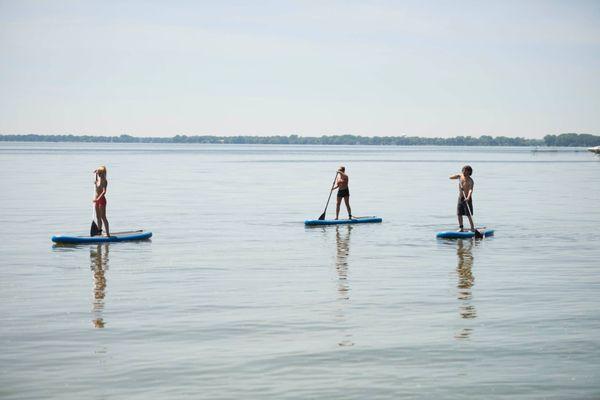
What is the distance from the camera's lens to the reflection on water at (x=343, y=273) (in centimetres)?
1298

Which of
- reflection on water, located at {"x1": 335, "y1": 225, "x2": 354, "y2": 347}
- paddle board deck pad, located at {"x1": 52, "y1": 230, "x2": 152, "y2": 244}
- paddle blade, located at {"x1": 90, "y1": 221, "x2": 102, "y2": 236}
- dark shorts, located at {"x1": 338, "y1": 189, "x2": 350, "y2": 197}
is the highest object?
dark shorts, located at {"x1": 338, "y1": 189, "x2": 350, "y2": 197}

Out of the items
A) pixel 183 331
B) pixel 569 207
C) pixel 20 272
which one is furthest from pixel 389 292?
pixel 569 207

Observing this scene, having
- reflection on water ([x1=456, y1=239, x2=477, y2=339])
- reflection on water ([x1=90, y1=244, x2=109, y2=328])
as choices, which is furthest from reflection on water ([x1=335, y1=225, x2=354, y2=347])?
reflection on water ([x1=90, y1=244, x2=109, y2=328])

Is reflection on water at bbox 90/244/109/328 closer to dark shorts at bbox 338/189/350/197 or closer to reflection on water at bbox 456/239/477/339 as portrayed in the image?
reflection on water at bbox 456/239/477/339

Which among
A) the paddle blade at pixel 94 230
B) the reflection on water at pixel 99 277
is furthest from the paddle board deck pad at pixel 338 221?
the reflection on water at pixel 99 277

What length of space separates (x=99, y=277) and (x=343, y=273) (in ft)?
16.8

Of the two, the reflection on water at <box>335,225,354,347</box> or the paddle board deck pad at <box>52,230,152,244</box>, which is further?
the paddle board deck pad at <box>52,230,152,244</box>

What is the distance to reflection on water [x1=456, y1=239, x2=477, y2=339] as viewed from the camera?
1425 centimetres

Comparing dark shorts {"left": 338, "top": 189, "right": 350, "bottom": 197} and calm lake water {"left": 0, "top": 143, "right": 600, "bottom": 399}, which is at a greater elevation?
dark shorts {"left": 338, "top": 189, "right": 350, "bottom": 197}

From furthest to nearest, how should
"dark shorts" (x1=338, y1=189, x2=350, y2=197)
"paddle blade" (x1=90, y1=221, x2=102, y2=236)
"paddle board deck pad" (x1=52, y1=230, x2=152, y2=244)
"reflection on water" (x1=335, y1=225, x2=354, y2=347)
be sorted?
"dark shorts" (x1=338, y1=189, x2=350, y2=197)
"paddle blade" (x1=90, y1=221, x2=102, y2=236)
"paddle board deck pad" (x1=52, y1=230, x2=152, y2=244)
"reflection on water" (x1=335, y1=225, x2=354, y2=347)

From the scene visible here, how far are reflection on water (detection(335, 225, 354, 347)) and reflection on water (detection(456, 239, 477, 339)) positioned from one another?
1.69 m

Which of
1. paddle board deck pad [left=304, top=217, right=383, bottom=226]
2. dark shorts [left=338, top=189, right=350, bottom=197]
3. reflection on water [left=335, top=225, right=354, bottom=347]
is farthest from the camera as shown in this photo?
dark shorts [left=338, top=189, right=350, bottom=197]

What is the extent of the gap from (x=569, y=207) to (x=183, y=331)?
96.6 ft

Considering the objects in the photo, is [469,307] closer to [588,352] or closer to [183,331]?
[588,352]
